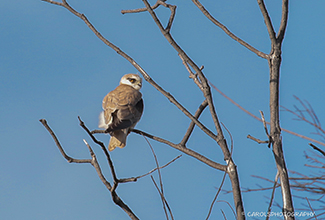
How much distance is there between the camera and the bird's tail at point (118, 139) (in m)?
4.54

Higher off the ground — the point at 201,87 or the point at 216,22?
the point at 216,22

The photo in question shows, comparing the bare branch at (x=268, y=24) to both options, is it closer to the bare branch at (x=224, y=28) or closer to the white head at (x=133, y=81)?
the bare branch at (x=224, y=28)

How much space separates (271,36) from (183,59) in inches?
27.0

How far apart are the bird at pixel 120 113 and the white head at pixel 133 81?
68cm

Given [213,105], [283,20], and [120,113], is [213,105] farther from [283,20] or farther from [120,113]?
[120,113]

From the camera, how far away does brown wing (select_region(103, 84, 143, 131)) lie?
176 inches

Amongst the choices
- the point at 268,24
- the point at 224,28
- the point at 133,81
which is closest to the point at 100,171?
the point at 224,28

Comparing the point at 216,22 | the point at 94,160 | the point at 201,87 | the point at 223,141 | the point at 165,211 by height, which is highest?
the point at 216,22

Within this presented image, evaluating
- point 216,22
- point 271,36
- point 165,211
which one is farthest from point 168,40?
point 165,211

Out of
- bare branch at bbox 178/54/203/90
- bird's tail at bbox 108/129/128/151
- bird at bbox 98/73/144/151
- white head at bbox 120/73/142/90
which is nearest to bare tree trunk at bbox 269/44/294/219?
bare branch at bbox 178/54/203/90

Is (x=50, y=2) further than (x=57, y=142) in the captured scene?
Yes

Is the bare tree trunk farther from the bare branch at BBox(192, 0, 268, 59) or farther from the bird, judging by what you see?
the bird

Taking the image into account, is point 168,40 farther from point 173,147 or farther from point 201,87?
point 173,147

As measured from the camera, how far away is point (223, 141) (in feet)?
8.23
